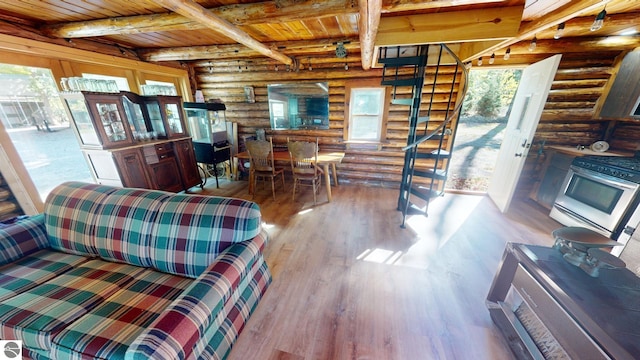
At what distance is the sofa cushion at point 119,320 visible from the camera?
89cm

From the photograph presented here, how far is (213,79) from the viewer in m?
4.18

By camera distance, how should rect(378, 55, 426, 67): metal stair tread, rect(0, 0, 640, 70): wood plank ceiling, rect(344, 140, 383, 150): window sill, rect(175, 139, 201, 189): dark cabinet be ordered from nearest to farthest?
rect(0, 0, 640, 70): wood plank ceiling → rect(378, 55, 426, 67): metal stair tread → rect(175, 139, 201, 189): dark cabinet → rect(344, 140, 383, 150): window sill

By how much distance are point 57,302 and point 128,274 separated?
0.29 metres

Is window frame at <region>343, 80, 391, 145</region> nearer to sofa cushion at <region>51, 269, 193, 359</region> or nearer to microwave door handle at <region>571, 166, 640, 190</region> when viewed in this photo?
microwave door handle at <region>571, 166, 640, 190</region>

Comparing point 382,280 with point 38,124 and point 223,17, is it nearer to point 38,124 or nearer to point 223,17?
point 223,17

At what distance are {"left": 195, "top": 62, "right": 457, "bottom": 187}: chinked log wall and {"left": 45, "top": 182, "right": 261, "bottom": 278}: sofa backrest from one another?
284cm

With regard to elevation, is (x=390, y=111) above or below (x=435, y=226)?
above

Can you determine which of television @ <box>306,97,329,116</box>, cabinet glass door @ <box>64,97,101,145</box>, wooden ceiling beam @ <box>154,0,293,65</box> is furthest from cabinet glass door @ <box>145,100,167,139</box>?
television @ <box>306,97,329,116</box>

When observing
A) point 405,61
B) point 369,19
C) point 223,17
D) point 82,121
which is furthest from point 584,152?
point 82,121

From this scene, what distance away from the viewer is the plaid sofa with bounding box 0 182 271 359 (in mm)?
938

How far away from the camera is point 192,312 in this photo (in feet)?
3.04

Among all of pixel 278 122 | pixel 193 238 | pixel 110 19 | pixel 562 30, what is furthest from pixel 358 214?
pixel 110 19

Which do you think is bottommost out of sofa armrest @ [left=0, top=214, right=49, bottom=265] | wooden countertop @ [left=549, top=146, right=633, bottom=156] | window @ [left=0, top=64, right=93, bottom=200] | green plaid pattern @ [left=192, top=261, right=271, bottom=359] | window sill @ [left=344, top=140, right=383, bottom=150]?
green plaid pattern @ [left=192, top=261, right=271, bottom=359]

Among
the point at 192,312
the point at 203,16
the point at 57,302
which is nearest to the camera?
the point at 192,312
